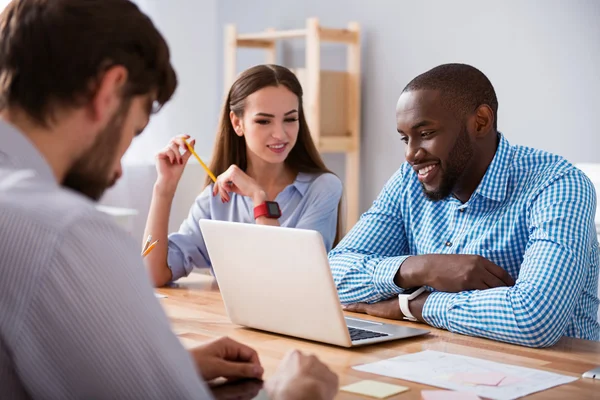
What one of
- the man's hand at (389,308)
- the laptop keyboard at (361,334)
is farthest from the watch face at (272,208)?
the laptop keyboard at (361,334)

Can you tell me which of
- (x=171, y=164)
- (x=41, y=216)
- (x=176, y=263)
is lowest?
(x=176, y=263)

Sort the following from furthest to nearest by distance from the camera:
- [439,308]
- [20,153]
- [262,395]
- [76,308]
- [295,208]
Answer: [295,208] < [439,308] < [262,395] < [20,153] < [76,308]

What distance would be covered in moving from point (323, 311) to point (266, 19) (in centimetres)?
308

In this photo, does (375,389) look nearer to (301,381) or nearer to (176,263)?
(301,381)

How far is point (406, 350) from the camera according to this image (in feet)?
4.68

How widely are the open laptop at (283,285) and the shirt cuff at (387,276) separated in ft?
0.36

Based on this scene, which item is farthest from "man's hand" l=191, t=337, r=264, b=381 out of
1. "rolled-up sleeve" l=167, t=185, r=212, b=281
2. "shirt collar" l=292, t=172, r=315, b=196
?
"shirt collar" l=292, t=172, r=315, b=196

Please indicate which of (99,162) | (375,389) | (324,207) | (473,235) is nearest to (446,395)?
(375,389)

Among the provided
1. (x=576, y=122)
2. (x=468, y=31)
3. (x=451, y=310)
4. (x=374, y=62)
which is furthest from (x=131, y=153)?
(x=451, y=310)

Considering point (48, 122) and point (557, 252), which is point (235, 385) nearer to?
point (48, 122)

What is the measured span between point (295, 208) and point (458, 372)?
128 cm

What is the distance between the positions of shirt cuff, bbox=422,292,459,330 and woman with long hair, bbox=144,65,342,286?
0.76m

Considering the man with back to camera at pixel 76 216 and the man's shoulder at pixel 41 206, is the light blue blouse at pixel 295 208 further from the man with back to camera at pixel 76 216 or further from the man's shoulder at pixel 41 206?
the man's shoulder at pixel 41 206

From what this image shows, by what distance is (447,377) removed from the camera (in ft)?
4.03
